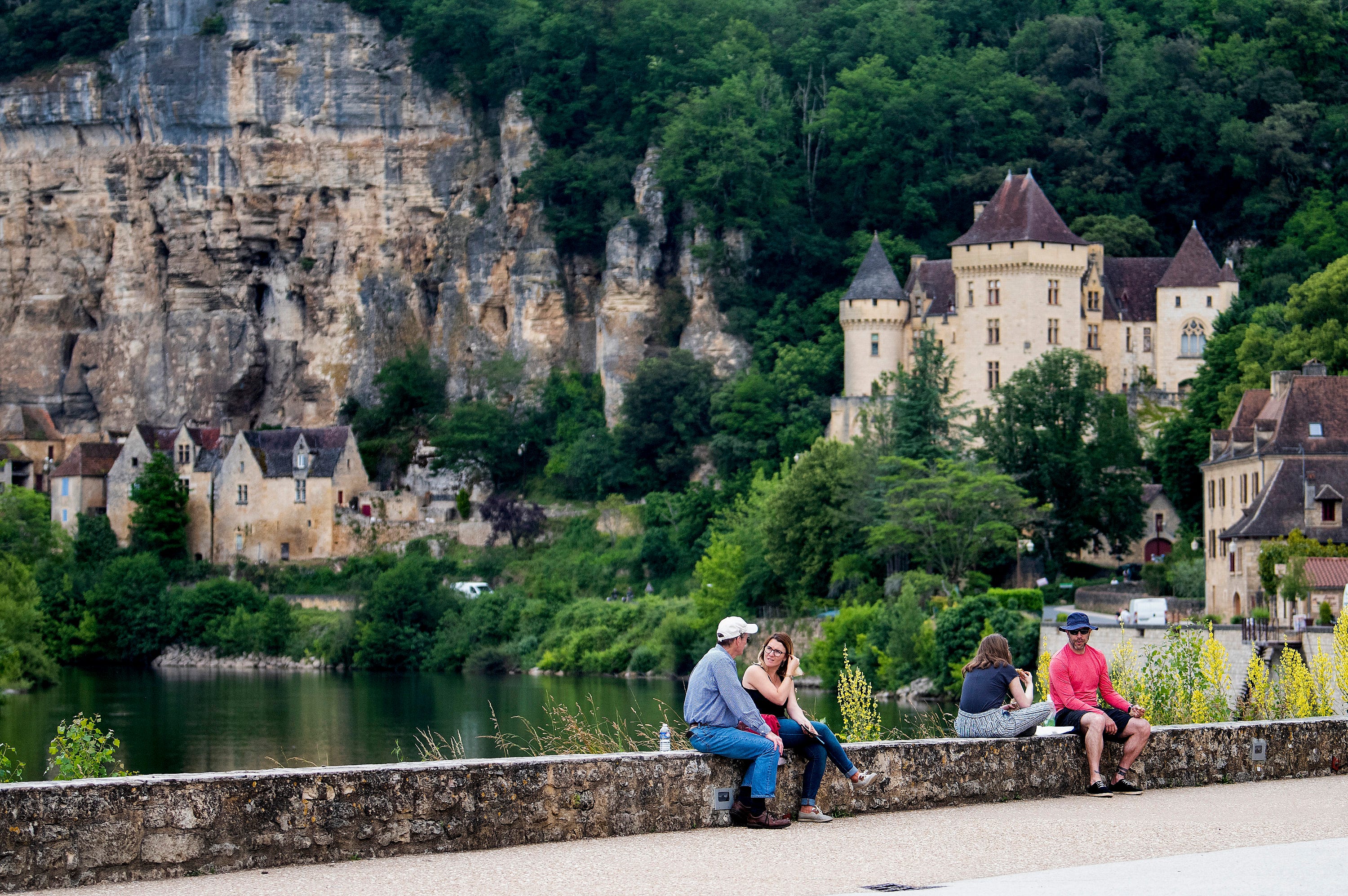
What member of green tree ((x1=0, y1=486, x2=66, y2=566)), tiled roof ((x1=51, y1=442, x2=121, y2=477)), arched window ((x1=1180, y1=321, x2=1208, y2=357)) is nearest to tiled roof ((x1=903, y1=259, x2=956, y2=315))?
arched window ((x1=1180, y1=321, x2=1208, y2=357))

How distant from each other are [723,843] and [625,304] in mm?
71166

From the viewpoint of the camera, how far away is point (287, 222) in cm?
8962

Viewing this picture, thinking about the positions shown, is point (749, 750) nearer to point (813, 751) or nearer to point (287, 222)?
point (813, 751)

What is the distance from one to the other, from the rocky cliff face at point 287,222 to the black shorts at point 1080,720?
70.9m

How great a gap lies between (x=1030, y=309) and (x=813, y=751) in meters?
58.2

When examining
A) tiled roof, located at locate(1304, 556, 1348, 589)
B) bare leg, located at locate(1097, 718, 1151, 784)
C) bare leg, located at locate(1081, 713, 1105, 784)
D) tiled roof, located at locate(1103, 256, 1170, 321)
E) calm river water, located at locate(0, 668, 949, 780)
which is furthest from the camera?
tiled roof, located at locate(1103, 256, 1170, 321)

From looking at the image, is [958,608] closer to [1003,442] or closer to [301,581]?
[1003,442]

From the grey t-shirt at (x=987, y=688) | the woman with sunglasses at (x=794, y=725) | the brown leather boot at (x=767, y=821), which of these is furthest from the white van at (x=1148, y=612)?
the brown leather boot at (x=767, y=821)

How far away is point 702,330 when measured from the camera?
8025 centimetres

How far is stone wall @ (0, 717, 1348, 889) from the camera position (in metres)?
10.5

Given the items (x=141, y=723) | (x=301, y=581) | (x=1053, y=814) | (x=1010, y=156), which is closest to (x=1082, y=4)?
(x=1010, y=156)

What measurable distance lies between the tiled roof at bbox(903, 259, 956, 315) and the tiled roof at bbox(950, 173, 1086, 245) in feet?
6.54

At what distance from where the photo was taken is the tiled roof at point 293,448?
81875 mm

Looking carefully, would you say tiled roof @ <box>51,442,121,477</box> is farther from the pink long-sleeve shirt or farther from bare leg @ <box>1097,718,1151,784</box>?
bare leg @ <box>1097,718,1151,784</box>
